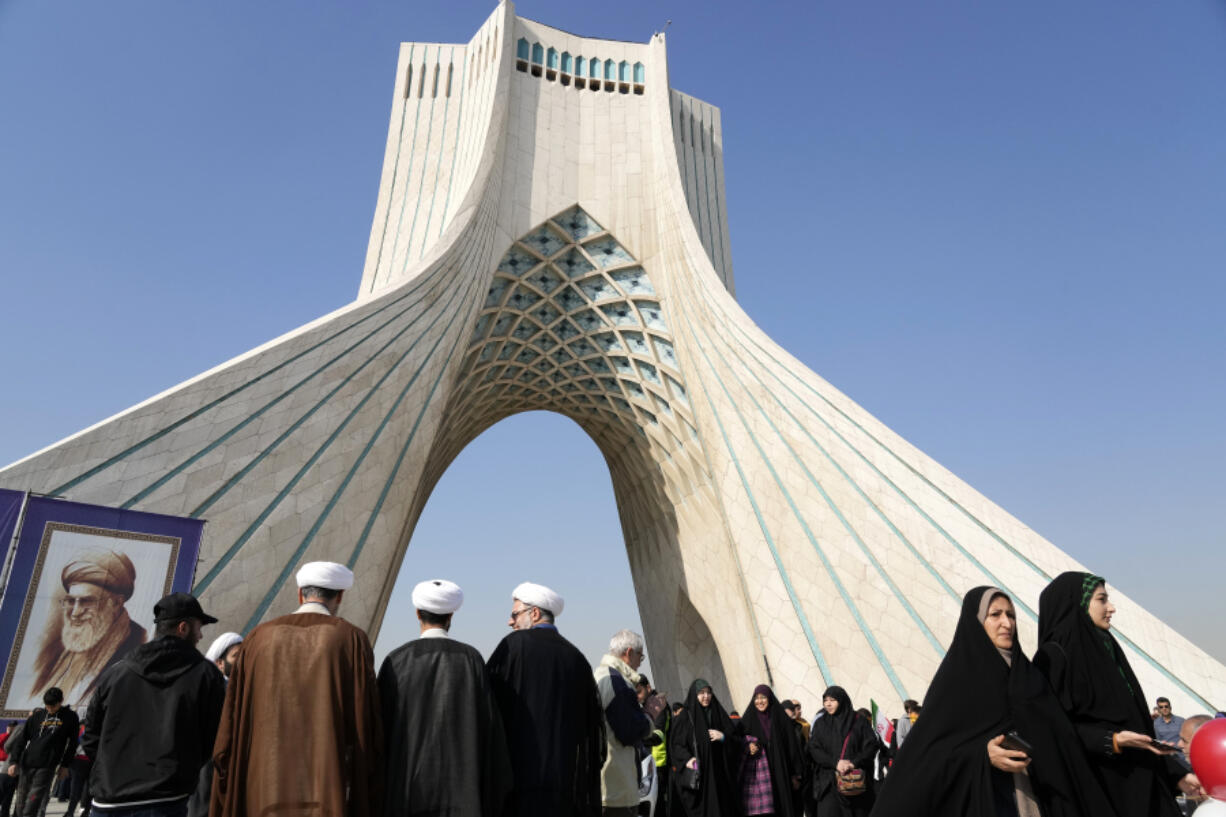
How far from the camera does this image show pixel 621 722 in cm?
297

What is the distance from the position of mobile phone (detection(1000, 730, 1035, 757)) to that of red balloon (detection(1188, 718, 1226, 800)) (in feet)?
1.25

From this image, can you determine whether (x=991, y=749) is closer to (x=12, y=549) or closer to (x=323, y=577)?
(x=323, y=577)

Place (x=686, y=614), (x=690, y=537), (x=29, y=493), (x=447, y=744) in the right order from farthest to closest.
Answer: (x=686, y=614) → (x=690, y=537) → (x=29, y=493) → (x=447, y=744)

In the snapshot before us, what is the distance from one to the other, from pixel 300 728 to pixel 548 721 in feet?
2.43

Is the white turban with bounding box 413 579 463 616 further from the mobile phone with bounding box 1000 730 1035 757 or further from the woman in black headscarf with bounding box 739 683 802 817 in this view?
the woman in black headscarf with bounding box 739 683 802 817

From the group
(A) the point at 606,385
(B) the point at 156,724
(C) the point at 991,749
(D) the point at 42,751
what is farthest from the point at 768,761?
(A) the point at 606,385

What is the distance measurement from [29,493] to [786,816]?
585 centimetres

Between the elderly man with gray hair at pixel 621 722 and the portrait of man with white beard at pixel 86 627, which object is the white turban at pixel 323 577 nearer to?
the elderly man with gray hair at pixel 621 722

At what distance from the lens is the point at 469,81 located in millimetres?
14727

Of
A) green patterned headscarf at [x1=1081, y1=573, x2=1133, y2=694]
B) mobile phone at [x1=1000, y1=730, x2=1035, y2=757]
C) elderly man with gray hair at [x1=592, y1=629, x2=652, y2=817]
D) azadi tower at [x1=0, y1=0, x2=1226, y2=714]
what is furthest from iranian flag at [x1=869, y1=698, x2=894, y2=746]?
mobile phone at [x1=1000, y1=730, x2=1035, y2=757]

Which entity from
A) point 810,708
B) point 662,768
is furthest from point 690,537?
point 662,768

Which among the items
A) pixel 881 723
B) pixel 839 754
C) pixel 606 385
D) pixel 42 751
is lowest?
pixel 42 751

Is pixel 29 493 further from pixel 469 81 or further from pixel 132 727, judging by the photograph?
pixel 469 81

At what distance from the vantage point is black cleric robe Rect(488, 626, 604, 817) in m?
2.46
